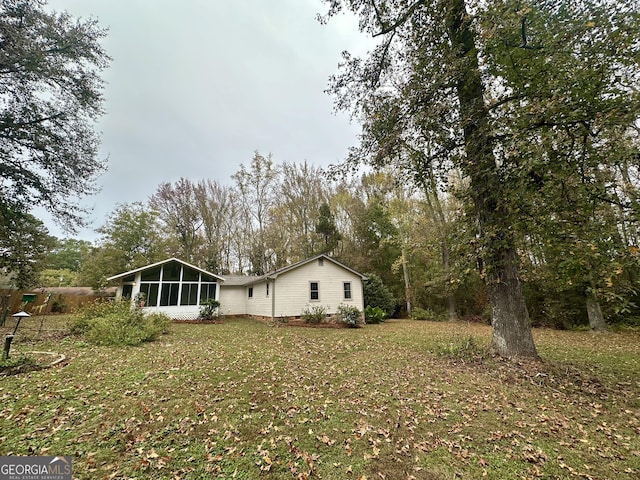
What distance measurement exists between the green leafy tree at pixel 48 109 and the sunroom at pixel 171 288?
18.7 feet

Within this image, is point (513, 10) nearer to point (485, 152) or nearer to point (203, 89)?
point (485, 152)

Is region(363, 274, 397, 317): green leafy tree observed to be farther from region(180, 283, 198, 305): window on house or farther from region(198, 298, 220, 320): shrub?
region(180, 283, 198, 305): window on house

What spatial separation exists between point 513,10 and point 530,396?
6.50 m

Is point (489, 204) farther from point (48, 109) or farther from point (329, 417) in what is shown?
point (48, 109)

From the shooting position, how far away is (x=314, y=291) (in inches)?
651

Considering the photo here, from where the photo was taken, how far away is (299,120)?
55.3 feet

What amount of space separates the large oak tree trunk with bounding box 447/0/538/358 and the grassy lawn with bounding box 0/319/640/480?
2.41 ft

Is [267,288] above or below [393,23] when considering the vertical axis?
below

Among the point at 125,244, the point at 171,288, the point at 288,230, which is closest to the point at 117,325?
the point at 171,288

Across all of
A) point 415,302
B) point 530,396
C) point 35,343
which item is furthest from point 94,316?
point 415,302

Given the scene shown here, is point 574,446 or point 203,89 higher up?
point 203,89

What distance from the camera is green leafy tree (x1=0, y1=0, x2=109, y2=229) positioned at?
325 inches

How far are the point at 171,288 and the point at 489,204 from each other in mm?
16945

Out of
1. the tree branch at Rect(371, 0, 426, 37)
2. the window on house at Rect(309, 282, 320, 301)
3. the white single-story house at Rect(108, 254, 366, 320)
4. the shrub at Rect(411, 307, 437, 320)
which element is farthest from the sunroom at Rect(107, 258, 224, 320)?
the tree branch at Rect(371, 0, 426, 37)
